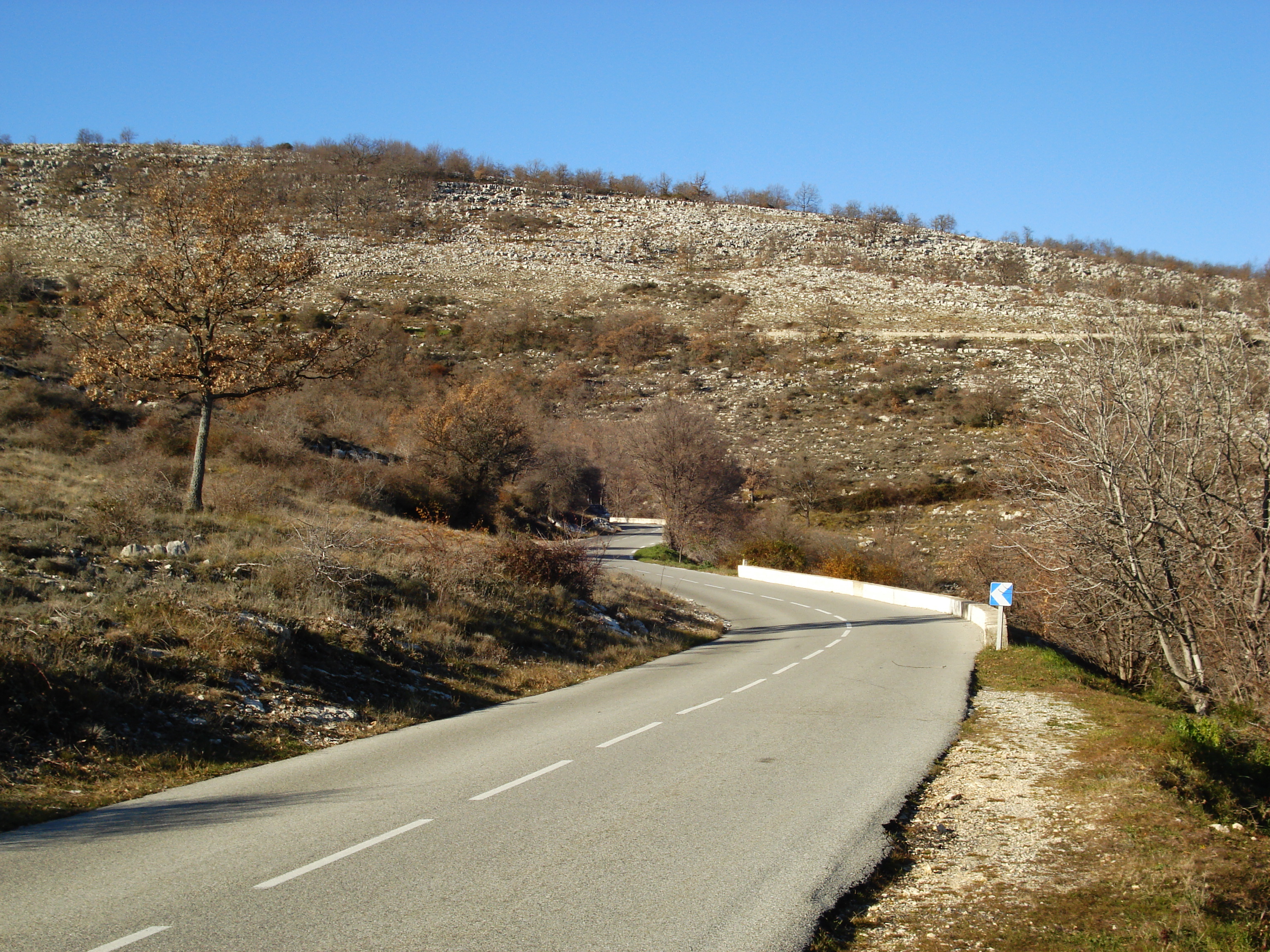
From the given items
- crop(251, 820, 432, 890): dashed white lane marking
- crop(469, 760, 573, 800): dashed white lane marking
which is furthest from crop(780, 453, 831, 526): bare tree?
crop(251, 820, 432, 890): dashed white lane marking

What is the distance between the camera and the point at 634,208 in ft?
392

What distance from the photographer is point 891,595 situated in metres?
33.5

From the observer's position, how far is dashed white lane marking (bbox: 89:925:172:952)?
161 inches

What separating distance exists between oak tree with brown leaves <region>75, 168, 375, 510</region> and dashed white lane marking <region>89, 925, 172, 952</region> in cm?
1566

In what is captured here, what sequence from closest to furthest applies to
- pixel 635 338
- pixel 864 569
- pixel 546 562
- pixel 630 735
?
pixel 630 735, pixel 546 562, pixel 864 569, pixel 635 338

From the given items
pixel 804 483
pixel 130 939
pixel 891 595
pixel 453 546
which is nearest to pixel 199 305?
pixel 453 546

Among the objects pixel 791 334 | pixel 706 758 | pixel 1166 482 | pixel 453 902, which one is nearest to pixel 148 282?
pixel 706 758

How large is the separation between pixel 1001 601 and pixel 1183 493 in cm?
727

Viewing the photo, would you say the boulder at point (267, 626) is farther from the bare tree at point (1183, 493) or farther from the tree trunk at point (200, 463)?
the bare tree at point (1183, 493)

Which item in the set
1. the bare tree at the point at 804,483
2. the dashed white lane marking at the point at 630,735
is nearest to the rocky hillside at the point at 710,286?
the bare tree at the point at 804,483

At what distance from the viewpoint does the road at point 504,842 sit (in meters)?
4.43

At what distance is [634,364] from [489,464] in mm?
43324

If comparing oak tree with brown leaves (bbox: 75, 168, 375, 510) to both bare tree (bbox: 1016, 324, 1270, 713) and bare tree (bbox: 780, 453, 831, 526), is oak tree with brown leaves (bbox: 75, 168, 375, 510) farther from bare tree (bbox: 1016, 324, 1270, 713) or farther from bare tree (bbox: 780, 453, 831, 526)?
bare tree (bbox: 780, 453, 831, 526)

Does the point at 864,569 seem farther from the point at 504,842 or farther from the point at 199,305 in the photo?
the point at 504,842
